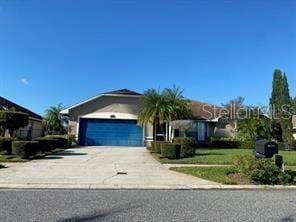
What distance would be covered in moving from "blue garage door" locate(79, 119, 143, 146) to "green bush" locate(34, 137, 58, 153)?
24.3 ft

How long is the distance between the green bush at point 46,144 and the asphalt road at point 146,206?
1230 centimetres

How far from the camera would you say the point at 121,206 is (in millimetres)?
7145

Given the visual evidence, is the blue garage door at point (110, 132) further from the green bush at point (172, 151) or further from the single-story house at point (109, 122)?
the green bush at point (172, 151)

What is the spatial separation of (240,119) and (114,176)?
78.4 feet

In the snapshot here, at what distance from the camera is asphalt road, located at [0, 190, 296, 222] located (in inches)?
245

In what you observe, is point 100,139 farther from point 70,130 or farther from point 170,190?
point 170,190

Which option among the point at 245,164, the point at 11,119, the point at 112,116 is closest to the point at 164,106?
the point at 112,116

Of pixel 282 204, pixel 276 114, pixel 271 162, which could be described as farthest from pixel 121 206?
pixel 276 114

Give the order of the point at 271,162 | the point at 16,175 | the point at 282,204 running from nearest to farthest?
the point at 282,204, the point at 271,162, the point at 16,175

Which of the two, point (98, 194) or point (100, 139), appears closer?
point (98, 194)

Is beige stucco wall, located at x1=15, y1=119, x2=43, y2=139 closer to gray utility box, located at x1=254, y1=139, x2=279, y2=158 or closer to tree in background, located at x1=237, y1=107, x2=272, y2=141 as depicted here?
tree in background, located at x1=237, y1=107, x2=272, y2=141

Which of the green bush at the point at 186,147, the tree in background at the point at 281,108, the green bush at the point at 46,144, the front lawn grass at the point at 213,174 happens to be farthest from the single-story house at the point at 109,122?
the front lawn grass at the point at 213,174

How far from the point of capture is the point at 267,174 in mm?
10688

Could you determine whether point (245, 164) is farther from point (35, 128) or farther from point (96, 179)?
point (35, 128)
